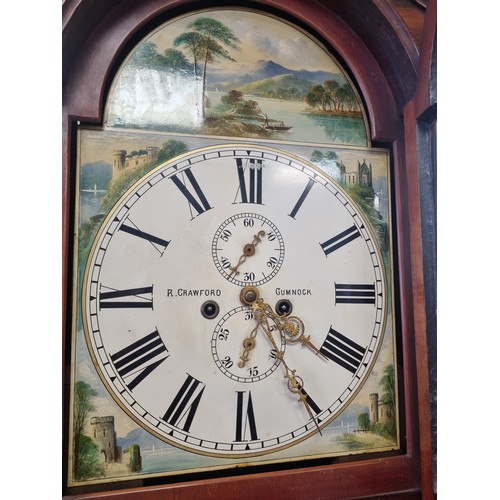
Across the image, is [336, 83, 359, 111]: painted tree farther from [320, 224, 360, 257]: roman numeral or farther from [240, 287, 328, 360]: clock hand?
[240, 287, 328, 360]: clock hand

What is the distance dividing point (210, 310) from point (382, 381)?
0.47 m

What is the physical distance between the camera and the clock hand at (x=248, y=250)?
46.2 inches

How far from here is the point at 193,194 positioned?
3.84 ft

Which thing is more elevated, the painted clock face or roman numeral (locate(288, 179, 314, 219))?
roman numeral (locate(288, 179, 314, 219))

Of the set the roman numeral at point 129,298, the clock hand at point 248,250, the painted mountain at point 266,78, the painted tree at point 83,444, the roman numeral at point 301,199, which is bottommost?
the painted tree at point 83,444

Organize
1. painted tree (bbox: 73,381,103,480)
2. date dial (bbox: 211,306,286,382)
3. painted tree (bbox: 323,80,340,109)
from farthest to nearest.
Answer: painted tree (bbox: 323,80,340,109), date dial (bbox: 211,306,286,382), painted tree (bbox: 73,381,103,480)

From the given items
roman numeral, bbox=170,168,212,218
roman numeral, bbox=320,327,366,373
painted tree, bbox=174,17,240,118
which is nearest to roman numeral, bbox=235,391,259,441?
roman numeral, bbox=320,327,366,373

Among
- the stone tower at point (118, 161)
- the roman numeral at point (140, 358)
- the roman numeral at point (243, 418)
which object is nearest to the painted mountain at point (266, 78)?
the stone tower at point (118, 161)

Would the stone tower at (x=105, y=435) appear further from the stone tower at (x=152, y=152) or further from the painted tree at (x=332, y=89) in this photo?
the painted tree at (x=332, y=89)

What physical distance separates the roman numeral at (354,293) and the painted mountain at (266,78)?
1.72 ft

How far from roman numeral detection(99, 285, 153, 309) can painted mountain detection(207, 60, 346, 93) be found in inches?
20.5

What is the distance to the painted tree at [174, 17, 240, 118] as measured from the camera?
3.98 feet

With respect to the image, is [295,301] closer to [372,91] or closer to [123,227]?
[123,227]

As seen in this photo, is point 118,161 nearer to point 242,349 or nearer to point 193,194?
point 193,194
